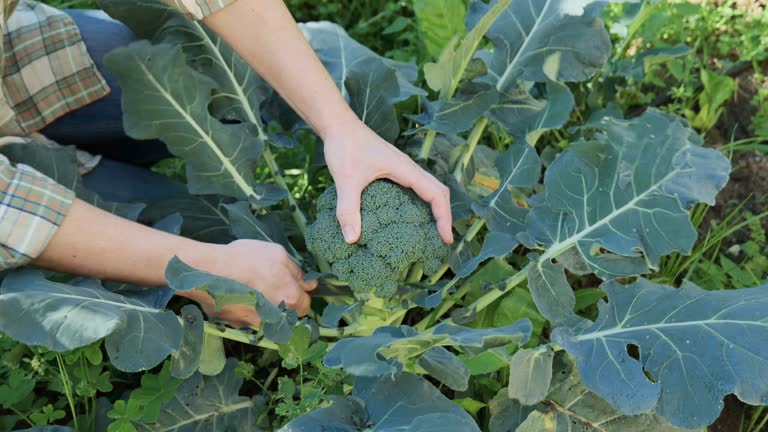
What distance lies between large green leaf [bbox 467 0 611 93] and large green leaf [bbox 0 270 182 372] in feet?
3.46

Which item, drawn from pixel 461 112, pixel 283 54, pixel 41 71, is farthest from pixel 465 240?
Answer: pixel 41 71

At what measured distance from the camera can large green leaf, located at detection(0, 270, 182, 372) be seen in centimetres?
121

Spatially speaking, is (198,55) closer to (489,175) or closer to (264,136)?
(264,136)

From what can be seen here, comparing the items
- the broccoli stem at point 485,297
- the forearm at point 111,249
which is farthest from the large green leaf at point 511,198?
the forearm at point 111,249

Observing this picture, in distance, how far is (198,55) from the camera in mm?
1908

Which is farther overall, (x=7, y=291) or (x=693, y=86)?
(x=693, y=86)

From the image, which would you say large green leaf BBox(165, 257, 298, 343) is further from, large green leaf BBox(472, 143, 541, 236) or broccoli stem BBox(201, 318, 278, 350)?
large green leaf BBox(472, 143, 541, 236)

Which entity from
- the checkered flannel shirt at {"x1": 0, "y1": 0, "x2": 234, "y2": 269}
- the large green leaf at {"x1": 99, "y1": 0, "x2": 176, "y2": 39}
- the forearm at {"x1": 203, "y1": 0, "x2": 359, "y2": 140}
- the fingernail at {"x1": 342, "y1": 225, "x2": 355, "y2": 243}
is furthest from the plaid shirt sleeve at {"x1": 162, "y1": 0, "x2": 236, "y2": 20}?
the fingernail at {"x1": 342, "y1": 225, "x2": 355, "y2": 243}

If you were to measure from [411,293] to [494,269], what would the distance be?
0.22 meters

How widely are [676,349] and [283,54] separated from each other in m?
1.04

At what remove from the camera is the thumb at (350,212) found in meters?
1.57

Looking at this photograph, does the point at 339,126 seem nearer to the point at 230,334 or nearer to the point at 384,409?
the point at 230,334

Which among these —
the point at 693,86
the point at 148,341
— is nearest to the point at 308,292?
the point at 148,341

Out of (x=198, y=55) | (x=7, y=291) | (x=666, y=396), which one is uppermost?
(x=198, y=55)
